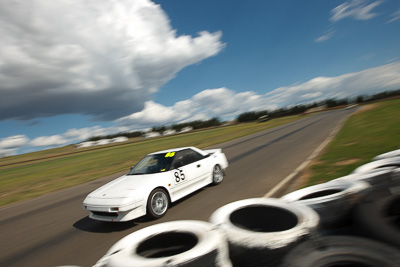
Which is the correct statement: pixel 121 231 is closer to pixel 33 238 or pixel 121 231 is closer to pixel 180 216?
pixel 180 216

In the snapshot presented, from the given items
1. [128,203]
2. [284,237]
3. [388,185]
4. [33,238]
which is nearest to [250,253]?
[284,237]

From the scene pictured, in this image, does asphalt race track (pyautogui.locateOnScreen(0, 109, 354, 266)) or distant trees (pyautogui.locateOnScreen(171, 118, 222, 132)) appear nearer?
asphalt race track (pyautogui.locateOnScreen(0, 109, 354, 266))

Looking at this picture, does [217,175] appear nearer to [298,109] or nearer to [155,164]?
[155,164]

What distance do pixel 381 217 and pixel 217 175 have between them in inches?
196

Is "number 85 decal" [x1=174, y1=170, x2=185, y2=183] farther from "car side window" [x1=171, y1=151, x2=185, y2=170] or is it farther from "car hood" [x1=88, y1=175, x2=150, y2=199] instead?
"car hood" [x1=88, y1=175, x2=150, y2=199]

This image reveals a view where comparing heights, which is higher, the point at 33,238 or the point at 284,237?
the point at 284,237

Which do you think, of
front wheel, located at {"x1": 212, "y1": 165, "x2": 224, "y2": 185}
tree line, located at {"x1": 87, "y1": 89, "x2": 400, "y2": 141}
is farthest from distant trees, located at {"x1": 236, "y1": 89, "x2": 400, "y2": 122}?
front wheel, located at {"x1": 212, "y1": 165, "x2": 224, "y2": 185}

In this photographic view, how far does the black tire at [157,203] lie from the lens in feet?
15.6

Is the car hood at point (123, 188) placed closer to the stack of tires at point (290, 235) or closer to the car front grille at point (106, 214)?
the car front grille at point (106, 214)

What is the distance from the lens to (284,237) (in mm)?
2078

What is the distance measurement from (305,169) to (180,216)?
14.8ft

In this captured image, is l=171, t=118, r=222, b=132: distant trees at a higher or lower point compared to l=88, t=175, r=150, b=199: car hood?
higher

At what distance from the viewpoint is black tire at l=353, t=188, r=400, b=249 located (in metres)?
2.19

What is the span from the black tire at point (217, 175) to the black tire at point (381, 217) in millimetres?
4497
